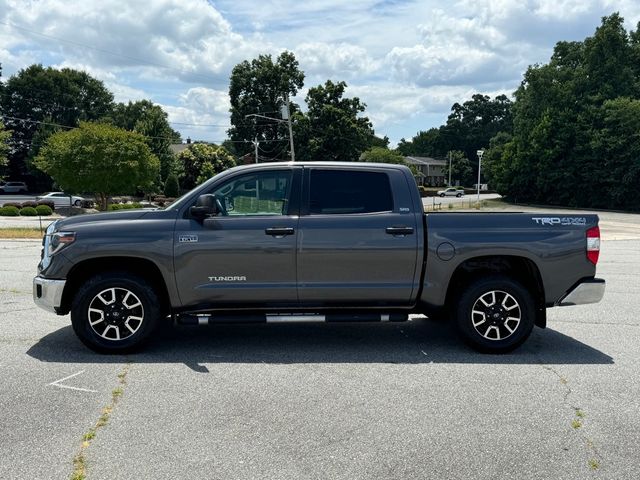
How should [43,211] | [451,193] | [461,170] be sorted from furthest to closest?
[461,170]
[451,193]
[43,211]

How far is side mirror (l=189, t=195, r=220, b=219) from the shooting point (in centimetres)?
553

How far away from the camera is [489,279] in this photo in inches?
234

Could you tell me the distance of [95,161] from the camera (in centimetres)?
3469

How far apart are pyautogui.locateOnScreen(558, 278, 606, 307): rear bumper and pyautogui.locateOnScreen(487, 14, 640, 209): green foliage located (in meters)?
53.7

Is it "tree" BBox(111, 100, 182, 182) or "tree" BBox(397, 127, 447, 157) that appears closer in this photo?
"tree" BBox(111, 100, 182, 182)

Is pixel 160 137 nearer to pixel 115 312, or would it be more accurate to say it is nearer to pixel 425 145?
pixel 115 312

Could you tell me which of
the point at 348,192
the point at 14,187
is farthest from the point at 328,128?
the point at 348,192

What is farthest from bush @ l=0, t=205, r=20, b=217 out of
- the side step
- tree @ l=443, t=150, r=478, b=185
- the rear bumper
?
tree @ l=443, t=150, r=478, b=185

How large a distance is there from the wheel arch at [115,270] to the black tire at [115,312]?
0.13m

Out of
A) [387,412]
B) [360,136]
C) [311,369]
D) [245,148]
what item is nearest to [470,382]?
[387,412]

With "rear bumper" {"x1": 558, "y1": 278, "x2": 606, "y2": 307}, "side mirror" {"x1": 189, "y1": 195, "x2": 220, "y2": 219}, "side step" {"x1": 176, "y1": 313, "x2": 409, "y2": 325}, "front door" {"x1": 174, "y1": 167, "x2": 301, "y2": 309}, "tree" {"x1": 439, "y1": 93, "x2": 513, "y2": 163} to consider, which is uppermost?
"tree" {"x1": 439, "y1": 93, "x2": 513, "y2": 163}

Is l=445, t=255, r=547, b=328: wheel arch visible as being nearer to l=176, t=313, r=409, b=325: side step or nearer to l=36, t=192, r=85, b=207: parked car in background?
l=176, t=313, r=409, b=325: side step

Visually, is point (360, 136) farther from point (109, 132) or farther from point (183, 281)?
point (183, 281)

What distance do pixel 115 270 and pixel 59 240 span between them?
0.60 metres
